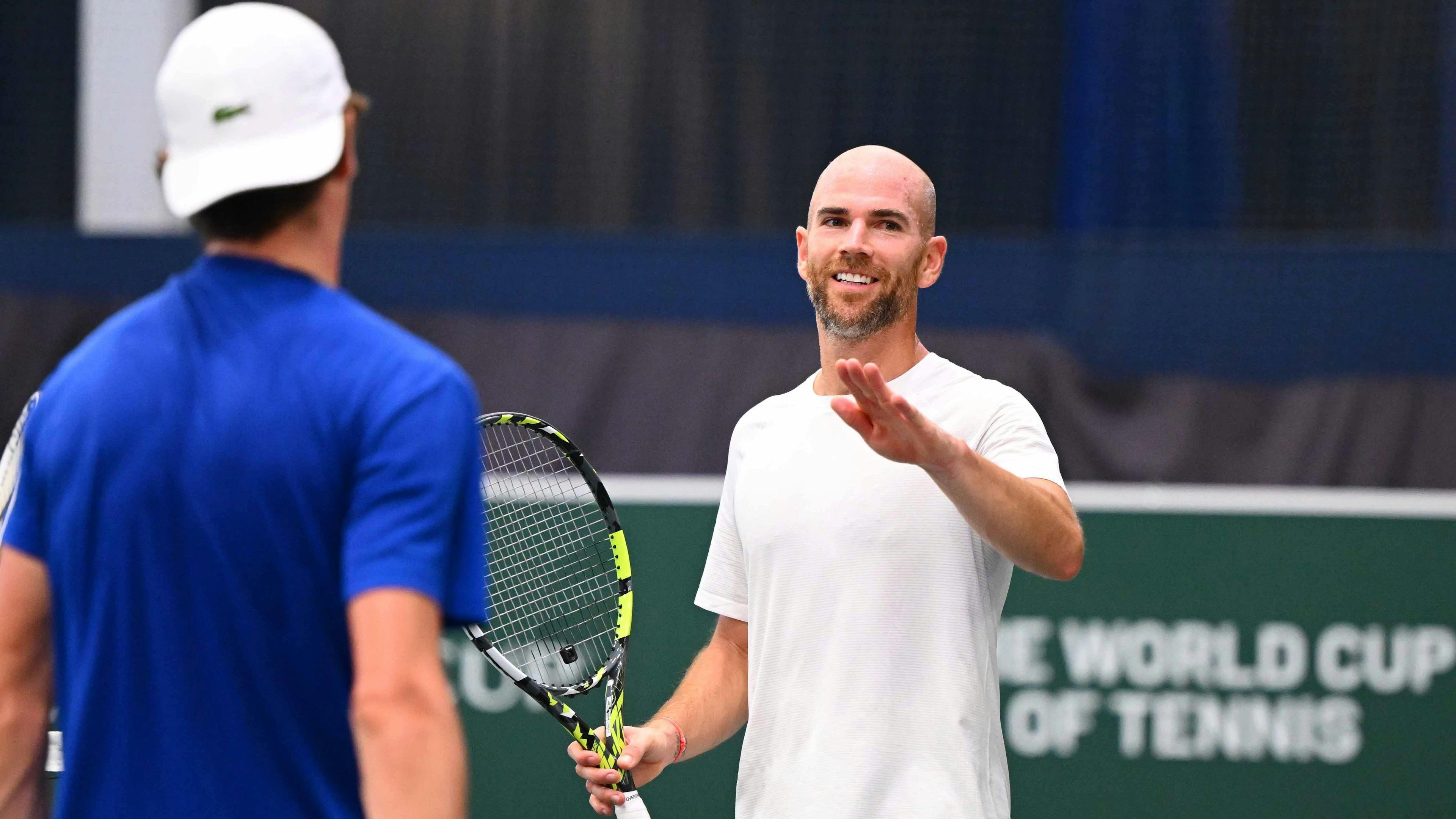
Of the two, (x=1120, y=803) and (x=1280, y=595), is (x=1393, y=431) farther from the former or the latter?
(x=1120, y=803)

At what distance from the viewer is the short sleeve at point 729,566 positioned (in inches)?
100

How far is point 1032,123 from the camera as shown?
577 centimetres

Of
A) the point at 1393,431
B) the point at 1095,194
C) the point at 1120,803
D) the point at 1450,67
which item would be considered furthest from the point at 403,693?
the point at 1450,67

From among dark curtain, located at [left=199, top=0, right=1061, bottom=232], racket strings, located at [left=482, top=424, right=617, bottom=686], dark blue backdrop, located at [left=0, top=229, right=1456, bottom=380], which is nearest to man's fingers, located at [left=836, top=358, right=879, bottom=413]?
racket strings, located at [left=482, top=424, right=617, bottom=686]

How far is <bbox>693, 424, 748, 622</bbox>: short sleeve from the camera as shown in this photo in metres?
2.55

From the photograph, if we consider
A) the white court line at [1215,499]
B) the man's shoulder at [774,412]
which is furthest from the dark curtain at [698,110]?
the man's shoulder at [774,412]

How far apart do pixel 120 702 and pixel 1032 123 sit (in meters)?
4.86

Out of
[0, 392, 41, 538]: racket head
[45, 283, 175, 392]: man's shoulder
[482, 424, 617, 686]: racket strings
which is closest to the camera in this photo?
[45, 283, 175, 392]: man's shoulder

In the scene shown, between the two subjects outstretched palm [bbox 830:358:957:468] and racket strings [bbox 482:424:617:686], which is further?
racket strings [bbox 482:424:617:686]

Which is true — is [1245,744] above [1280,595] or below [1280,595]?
below

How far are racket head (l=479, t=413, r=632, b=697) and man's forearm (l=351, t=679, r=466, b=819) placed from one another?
3.47ft

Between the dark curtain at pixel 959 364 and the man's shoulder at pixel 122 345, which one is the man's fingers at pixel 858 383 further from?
the dark curtain at pixel 959 364

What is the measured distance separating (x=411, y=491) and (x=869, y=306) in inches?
48.1

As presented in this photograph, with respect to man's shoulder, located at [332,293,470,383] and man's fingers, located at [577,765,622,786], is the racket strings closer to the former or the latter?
man's fingers, located at [577,765,622,786]
